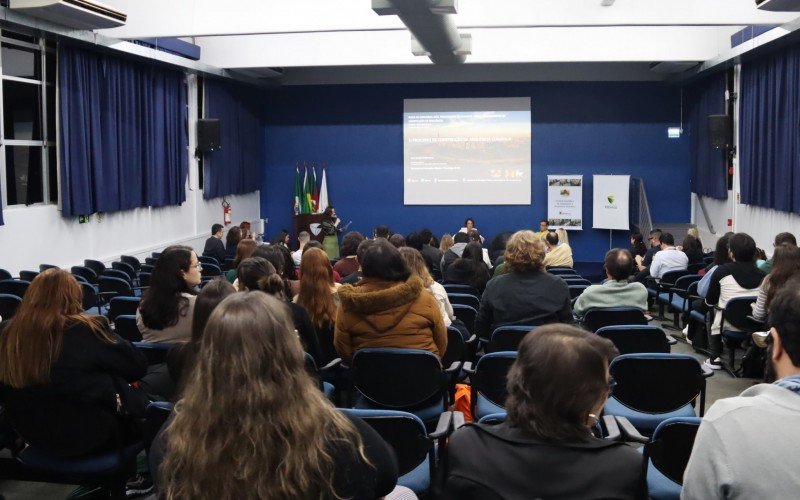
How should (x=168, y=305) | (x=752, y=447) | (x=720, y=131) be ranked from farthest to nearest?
(x=720, y=131) → (x=168, y=305) → (x=752, y=447)

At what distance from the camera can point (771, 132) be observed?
411 inches

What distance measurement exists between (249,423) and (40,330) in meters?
1.76

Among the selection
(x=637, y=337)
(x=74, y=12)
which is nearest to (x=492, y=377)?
(x=637, y=337)

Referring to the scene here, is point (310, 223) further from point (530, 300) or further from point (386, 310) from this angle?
point (386, 310)

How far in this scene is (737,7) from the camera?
8625 millimetres

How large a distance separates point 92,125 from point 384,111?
701cm

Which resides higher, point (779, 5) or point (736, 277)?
point (779, 5)

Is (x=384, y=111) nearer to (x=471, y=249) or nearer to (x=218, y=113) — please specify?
(x=218, y=113)

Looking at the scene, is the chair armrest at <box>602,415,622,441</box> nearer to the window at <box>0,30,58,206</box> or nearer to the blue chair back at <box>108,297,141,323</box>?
the blue chair back at <box>108,297,141,323</box>

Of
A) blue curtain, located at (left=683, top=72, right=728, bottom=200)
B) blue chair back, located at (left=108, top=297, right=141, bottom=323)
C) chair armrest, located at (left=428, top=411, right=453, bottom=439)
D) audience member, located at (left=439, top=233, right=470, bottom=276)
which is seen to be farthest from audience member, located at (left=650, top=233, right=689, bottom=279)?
chair armrest, located at (left=428, top=411, right=453, bottom=439)

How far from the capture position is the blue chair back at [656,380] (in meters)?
3.78

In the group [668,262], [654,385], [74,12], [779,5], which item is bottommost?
[654,385]

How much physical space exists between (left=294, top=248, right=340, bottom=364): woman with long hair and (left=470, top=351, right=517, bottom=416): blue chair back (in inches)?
41.5

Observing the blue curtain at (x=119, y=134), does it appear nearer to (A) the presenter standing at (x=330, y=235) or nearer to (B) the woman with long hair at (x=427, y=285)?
(A) the presenter standing at (x=330, y=235)
